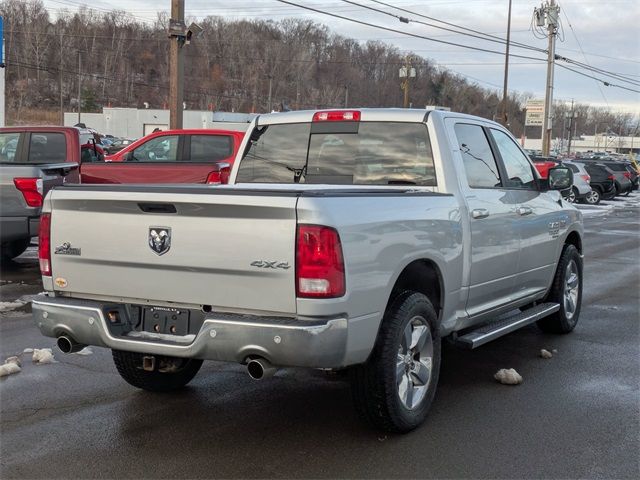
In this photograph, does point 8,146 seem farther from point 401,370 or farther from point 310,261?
point 310,261

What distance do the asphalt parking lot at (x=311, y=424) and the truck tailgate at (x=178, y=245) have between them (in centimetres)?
88

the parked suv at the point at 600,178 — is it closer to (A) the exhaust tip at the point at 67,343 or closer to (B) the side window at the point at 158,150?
(B) the side window at the point at 158,150

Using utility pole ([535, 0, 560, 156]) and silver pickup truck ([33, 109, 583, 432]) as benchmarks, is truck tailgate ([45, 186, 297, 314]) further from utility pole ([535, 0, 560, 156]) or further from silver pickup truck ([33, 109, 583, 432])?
utility pole ([535, 0, 560, 156])

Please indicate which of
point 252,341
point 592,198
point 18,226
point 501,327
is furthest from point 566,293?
point 592,198

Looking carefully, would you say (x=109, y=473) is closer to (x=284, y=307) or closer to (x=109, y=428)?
(x=109, y=428)

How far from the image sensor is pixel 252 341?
3.71 m

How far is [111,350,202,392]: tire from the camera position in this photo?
4.95m

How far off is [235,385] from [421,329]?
1.60 meters

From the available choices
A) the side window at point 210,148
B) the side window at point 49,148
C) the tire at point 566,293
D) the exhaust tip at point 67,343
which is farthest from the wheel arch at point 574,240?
the side window at point 49,148

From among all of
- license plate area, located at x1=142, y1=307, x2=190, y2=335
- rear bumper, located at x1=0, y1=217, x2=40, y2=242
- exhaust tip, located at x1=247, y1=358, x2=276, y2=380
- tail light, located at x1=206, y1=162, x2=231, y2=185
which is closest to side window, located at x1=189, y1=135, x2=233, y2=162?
tail light, located at x1=206, y1=162, x2=231, y2=185

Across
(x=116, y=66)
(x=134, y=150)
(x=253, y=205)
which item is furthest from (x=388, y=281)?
(x=116, y=66)

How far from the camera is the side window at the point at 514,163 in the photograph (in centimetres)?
612

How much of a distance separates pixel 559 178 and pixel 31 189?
22.1 ft

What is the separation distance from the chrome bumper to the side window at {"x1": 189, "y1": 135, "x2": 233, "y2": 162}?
8795 mm
